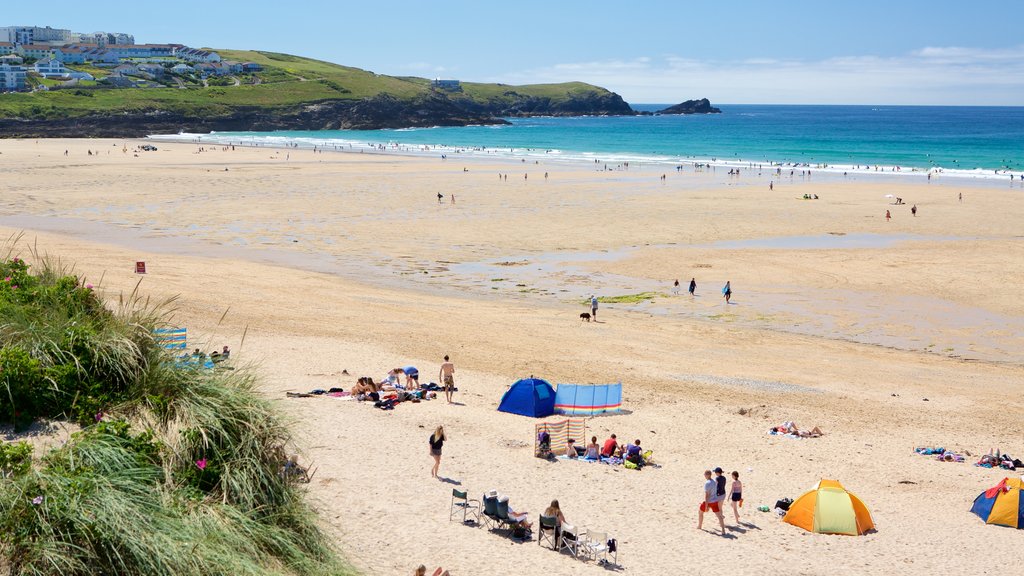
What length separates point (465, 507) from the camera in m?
12.1

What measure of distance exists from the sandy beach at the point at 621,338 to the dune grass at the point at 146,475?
62.4 inches

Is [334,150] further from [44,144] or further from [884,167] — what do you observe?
[884,167]

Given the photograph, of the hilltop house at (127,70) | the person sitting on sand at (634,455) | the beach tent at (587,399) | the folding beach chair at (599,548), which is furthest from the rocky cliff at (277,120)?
the folding beach chair at (599,548)

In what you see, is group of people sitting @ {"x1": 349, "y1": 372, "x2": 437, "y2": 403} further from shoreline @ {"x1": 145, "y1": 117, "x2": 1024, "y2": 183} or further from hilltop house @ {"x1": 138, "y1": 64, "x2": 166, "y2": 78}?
hilltop house @ {"x1": 138, "y1": 64, "x2": 166, "y2": 78}

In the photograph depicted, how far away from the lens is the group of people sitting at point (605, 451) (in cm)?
1468

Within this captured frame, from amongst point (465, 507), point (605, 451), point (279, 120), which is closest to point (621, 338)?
point (605, 451)

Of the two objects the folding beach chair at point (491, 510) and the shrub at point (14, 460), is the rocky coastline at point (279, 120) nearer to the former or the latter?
the folding beach chair at point (491, 510)

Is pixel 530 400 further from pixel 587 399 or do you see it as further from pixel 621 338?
pixel 621 338

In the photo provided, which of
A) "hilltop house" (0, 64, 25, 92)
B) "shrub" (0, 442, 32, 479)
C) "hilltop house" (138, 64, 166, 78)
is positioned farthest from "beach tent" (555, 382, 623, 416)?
"hilltop house" (138, 64, 166, 78)

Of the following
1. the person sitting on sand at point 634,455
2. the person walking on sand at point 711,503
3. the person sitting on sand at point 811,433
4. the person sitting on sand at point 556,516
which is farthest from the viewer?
the person sitting on sand at point 811,433

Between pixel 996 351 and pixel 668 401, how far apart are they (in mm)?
10652

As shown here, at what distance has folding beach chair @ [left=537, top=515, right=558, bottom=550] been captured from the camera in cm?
1141

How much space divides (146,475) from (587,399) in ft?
32.7

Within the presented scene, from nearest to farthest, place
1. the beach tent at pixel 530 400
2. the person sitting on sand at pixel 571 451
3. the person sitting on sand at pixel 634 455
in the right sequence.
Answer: the person sitting on sand at pixel 634 455, the person sitting on sand at pixel 571 451, the beach tent at pixel 530 400
